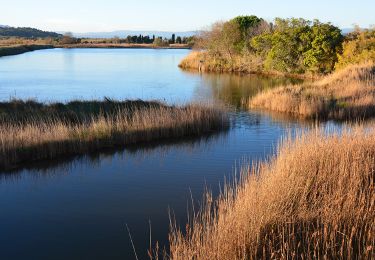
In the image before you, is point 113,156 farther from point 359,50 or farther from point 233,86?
point 359,50

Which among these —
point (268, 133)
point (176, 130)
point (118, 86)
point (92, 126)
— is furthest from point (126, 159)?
point (118, 86)

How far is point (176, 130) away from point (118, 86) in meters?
13.4

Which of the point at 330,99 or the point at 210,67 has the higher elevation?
the point at 210,67

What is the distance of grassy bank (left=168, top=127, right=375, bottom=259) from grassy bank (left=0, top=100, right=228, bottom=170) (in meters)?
6.11

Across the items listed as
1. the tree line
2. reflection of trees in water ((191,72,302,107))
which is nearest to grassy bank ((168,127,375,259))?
reflection of trees in water ((191,72,302,107))

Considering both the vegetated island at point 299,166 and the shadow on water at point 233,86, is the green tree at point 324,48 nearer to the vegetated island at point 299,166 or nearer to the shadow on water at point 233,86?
the vegetated island at point 299,166

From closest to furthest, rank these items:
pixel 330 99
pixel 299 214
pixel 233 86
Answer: pixel 299 214 → pixel 330 99 → pixel 233 86

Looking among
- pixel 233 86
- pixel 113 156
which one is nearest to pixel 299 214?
pixel 113 156

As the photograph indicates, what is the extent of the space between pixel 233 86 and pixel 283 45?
21.1ft

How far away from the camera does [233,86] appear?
99.8 ft

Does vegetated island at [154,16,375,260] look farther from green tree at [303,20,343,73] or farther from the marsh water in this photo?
the marsh water

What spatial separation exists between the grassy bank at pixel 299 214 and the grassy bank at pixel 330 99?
9445 millimetres

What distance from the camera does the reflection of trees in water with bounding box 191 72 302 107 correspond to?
24.7 meters

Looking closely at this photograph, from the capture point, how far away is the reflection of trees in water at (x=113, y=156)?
10922 millimetres
